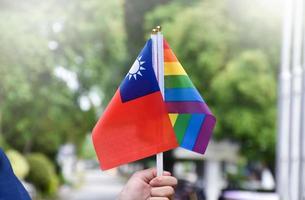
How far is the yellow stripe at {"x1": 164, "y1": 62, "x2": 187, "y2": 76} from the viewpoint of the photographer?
4.03m

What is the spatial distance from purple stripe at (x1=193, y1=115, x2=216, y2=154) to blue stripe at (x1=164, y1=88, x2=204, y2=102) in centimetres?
12

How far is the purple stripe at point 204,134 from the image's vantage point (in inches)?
159

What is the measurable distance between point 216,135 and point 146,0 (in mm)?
4745

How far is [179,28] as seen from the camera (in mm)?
27656

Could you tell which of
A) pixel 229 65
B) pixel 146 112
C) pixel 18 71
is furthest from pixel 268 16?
pixel 146 112

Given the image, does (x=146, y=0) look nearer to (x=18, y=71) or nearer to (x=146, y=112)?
(x=18, y=71)

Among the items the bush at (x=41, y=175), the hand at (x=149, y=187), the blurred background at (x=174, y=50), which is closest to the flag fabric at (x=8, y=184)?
the hand at (x=149, y=187)

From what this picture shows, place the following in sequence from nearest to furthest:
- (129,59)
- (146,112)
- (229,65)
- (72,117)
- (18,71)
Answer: (146,112), (18,71), (229,65), (129,59), (72,117)

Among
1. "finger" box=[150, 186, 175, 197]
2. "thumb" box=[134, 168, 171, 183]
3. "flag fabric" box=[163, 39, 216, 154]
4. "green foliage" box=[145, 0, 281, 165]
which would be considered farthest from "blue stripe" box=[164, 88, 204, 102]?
"green foliage" box=[145, 0, 281, 165]

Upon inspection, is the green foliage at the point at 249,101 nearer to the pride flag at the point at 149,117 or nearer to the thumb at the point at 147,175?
the pride flag at the point at 149,117

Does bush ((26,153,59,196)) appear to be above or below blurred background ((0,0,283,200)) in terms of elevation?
below

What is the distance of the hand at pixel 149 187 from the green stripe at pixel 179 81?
0.59 metres

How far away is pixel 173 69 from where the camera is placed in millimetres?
4062

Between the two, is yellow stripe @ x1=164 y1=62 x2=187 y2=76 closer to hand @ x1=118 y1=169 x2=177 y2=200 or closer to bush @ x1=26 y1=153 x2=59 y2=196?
hand @ x1=118 y1=169 x2=177 y2=200
